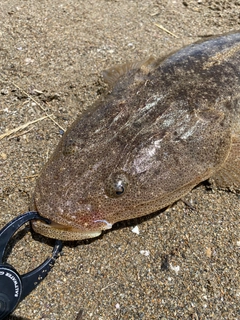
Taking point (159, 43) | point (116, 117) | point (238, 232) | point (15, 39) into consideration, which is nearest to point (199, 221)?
point (238, 232)

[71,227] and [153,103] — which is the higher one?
[153,103]

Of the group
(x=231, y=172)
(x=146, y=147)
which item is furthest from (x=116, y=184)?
(x=231, y=172)

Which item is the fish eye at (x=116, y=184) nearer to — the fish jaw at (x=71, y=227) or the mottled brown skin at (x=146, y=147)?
the mottled brown skin at (x=146, y=147)

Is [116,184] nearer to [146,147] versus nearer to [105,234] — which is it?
[146,147]

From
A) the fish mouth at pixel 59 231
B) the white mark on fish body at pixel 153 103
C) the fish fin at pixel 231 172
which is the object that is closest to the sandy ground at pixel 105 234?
the fish fin at pixel 231 172

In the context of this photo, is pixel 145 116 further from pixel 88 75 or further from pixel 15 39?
pixel 15 39
